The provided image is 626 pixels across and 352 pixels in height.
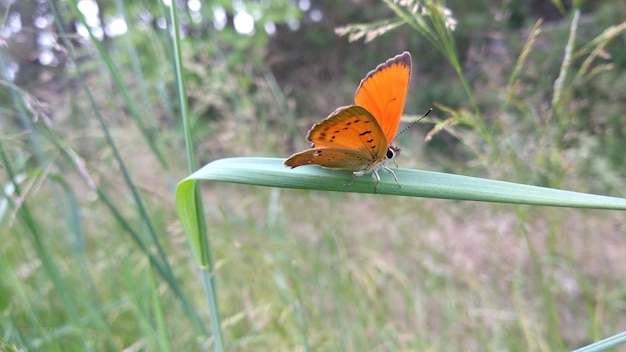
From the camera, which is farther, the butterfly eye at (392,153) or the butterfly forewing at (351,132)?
the butterfly eye at (392,153)

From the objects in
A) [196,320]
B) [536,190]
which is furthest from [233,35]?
[536,190]

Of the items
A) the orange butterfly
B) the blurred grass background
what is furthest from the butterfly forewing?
the blurred grass background

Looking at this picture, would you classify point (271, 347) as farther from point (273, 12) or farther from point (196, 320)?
point (273, 12)

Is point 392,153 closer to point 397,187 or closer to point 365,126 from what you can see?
point 365,126

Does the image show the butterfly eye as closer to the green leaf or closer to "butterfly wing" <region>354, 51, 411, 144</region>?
"butterfly wing" <region>354, 51, 411, 144</region>

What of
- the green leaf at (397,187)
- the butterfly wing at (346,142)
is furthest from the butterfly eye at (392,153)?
the green leaf at (397,187)

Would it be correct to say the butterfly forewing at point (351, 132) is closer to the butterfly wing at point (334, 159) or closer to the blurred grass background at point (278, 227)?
the butterfly wing at point (334, 159)
